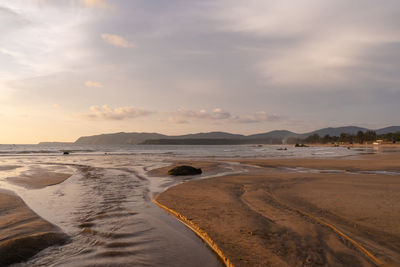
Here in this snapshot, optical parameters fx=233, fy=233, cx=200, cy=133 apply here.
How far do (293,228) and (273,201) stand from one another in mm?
3309

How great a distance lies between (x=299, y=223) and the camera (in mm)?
6793

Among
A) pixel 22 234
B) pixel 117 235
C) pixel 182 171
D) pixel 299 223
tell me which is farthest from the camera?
pixel 182 171

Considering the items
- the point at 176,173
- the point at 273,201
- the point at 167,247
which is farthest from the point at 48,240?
the point at 176,173

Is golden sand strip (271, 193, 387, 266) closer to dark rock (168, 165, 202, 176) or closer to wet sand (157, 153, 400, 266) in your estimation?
wet sand (157, 153, 400, 266)

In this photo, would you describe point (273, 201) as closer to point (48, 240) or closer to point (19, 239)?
point (48, 240)

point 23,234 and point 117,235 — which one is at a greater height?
point 23,234

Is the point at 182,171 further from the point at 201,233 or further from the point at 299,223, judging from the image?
the point at 299,223

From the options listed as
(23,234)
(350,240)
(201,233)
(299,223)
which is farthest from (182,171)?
(350,240)

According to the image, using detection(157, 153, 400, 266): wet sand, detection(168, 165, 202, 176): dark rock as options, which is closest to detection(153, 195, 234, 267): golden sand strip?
detection(157, 153, 400, 266): wet sand

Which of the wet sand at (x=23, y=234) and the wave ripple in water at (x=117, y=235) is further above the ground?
the wet sand at (x=23, y=234)

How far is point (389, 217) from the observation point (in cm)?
720

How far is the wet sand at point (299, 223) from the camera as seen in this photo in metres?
4.83

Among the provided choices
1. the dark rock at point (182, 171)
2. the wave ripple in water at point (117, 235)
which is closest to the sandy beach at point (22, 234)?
the wave ripple in water at point (117, 235)

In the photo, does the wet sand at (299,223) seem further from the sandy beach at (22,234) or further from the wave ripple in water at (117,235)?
the sandy beach at (22,234)
